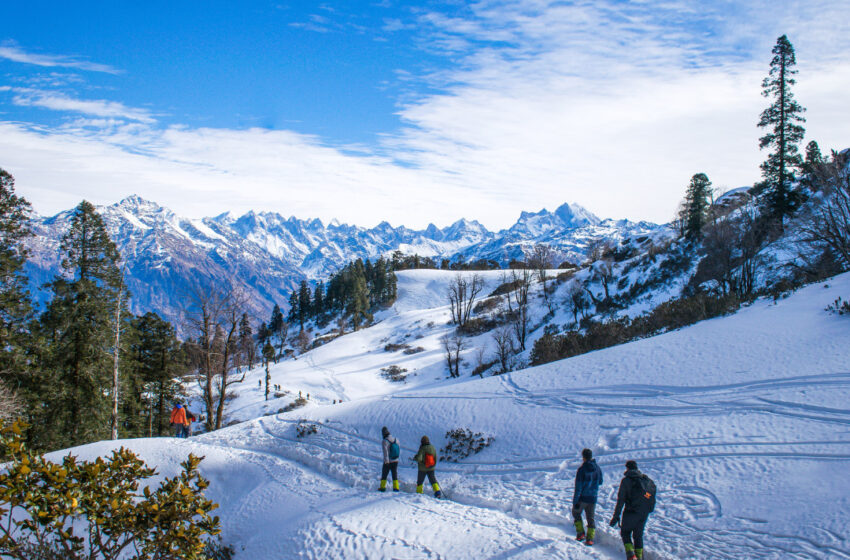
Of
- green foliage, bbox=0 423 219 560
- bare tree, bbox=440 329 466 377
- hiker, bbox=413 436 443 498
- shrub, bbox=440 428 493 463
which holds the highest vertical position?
green foliage, bbox=0 423 219 560

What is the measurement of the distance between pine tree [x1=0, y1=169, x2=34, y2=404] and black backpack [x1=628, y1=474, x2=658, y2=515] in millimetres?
23165

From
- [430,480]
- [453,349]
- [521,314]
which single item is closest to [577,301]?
[521,314]

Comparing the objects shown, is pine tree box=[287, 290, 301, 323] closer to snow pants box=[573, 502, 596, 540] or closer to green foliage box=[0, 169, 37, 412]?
green foliage box=[0, 169, 37, 412]

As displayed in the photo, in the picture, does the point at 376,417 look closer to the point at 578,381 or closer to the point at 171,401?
the point at 578,381

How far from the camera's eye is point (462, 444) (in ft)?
53.8

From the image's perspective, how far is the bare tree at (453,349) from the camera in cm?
4483

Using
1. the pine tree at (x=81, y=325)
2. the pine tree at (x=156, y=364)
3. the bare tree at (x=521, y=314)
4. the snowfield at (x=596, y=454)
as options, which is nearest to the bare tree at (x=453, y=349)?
the bare tree at (x=521, y=314)

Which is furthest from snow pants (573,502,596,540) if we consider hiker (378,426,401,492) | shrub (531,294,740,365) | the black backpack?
shrub (531,294,740,365)

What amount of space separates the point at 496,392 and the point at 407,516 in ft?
33.2

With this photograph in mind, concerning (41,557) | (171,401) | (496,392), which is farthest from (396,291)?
(41,557)

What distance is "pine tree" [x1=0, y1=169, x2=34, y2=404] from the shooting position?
18.9 metres

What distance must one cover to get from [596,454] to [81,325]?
23751 millimetres

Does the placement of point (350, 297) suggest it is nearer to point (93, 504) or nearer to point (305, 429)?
point (305, 429)

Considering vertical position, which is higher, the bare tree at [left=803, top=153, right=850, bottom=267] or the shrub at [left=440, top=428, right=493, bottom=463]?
the bare tree at [left=803, top=153, right=850, bottom=267]
